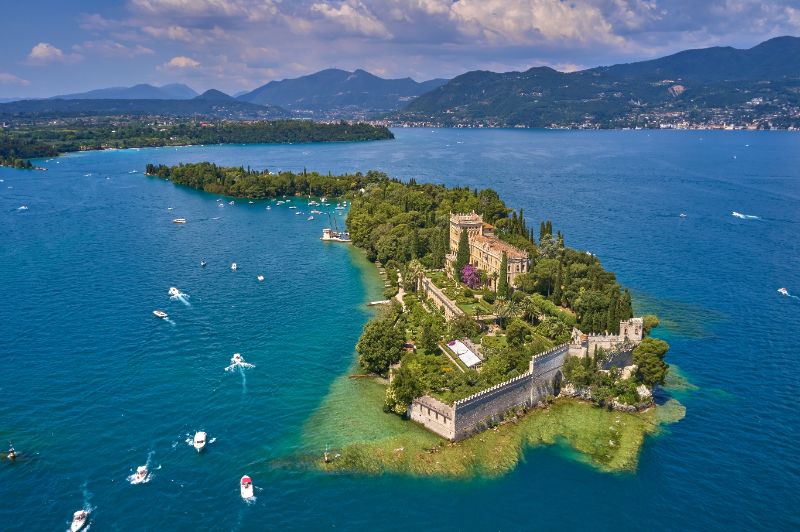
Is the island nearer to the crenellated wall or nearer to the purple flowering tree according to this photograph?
the crenellated wall

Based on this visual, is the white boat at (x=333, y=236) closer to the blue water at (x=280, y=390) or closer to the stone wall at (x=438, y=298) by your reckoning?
the blue water at (x=280, y=390)

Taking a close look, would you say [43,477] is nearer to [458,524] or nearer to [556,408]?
[458,524]

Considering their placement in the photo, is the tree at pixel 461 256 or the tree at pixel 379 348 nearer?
the tree at pixel 379 348

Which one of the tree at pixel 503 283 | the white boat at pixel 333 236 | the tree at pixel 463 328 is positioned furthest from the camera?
the white boat at pixel 333 236

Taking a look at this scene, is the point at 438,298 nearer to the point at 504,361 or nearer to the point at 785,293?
the point at 504,361

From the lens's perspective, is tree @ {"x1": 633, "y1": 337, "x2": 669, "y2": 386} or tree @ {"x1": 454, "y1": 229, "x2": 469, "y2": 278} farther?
tree @ {"x1": 454, "y1": 229, "x2": 469, "y2": 278}

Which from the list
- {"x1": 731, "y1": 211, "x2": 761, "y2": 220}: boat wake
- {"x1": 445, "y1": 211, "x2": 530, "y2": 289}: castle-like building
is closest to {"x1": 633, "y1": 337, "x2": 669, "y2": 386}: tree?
{"x1": 445, "y1": 211, "x2": 530, "y2": 289}: castle-like building

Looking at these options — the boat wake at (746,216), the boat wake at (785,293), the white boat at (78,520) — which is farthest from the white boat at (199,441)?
the boat wake at (746,216)
